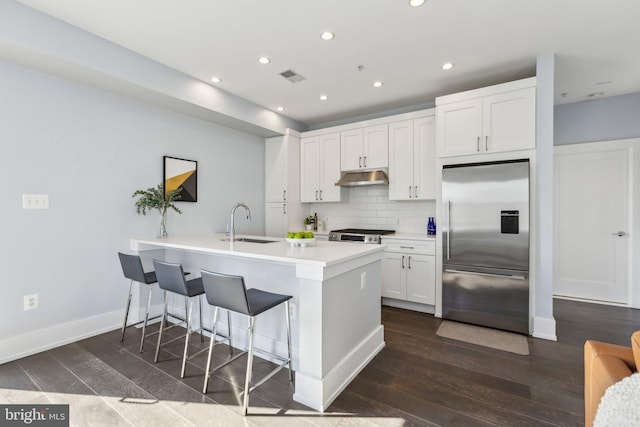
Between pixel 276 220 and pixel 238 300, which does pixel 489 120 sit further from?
pixel 276 220

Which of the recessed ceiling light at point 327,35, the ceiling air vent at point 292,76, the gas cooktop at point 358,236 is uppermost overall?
the ceiling air vent at point 292,76

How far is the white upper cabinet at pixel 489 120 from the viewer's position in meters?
3.03

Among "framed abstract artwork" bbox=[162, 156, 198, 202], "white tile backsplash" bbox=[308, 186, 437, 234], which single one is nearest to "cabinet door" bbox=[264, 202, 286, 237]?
"white tile backsplash" bbox=[308, 186, 437, 234]

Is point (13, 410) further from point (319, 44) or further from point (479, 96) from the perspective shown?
point (479, 96)

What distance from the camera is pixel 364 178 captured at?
425 cm

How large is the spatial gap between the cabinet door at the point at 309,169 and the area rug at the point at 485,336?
104 inches

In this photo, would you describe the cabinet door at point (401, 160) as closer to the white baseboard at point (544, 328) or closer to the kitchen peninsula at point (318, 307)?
the kitchen peninsula at point (318, 307)

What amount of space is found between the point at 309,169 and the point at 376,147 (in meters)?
1.19

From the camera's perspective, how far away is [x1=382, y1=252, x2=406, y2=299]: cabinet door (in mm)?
3816

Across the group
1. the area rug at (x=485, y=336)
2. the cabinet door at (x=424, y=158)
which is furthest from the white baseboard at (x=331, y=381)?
the cabinet door at (x=424, y=158)

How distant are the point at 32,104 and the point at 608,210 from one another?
6.62m

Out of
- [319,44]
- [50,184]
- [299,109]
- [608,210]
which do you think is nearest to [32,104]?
[50,184]

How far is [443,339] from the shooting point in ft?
9.60

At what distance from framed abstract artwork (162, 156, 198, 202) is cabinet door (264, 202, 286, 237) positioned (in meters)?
1.33
